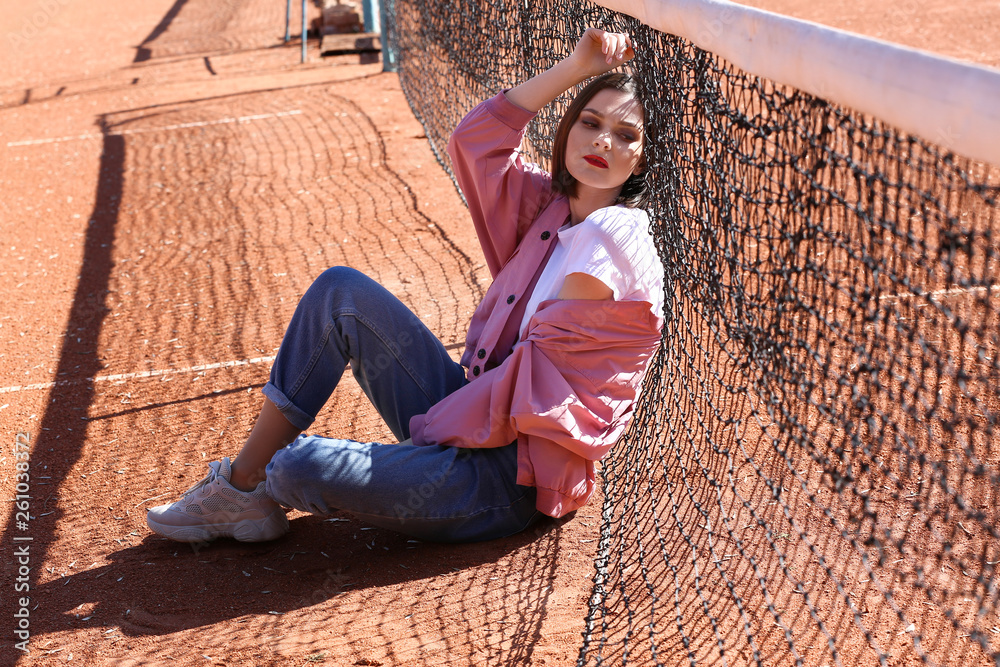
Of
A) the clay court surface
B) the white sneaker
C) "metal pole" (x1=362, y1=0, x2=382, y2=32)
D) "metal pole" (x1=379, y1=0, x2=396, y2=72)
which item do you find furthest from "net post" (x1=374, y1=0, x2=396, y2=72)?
the white sneaker

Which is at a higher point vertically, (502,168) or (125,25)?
(502,168)

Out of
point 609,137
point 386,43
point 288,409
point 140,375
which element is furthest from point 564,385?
point 386,43

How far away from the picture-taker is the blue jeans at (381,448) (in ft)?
8.68

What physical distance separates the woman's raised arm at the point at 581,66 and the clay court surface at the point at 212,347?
1383 millimetres

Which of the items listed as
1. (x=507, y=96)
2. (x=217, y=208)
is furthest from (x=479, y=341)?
(x=217, y=208)

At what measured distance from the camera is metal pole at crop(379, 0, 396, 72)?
35.8 feet

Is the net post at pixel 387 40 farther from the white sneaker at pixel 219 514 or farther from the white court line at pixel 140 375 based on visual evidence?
the white sneaker at pixel 219 514

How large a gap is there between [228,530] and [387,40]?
900cm

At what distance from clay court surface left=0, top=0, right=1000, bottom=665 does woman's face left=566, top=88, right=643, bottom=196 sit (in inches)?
46.0

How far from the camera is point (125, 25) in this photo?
16.7 metres

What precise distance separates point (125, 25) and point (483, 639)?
55.2 ft

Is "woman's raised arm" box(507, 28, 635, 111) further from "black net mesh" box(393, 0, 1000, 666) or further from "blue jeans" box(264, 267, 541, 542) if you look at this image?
"blue jeans" box(264, 267, 541, 542)

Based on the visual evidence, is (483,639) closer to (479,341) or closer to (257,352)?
(479,341)

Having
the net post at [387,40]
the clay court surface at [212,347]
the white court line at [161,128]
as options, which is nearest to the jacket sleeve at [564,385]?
the clay court surface at [212,347]
